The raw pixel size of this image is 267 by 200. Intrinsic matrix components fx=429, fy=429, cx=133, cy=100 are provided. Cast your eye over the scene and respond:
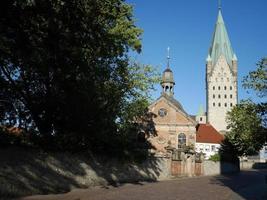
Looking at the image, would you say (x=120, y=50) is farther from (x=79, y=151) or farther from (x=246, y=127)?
(x=246, y=127)

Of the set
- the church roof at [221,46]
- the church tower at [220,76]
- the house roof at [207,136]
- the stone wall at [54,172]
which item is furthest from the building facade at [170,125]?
the church roof at [221,46]

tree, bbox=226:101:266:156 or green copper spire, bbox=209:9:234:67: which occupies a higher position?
green copper spire, bbox=209:9:234:67

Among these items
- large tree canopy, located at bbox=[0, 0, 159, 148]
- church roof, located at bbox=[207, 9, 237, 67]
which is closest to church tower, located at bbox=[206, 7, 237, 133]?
church roof, located at bbox=[207, 9, 237, 67]

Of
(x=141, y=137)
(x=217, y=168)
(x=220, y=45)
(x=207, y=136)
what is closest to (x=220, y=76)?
(x=220, y=45)

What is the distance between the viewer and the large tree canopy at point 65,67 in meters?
14.7

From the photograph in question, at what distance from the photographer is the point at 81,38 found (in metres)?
16.4

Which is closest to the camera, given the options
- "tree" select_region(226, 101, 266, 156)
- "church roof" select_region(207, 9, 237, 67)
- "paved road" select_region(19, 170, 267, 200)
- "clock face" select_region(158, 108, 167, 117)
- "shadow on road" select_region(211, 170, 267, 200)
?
"paved road" select_region(19, 170, 267, 200)

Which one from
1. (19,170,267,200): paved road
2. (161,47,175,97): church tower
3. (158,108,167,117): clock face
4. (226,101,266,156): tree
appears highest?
(161,47,175,97): church tower

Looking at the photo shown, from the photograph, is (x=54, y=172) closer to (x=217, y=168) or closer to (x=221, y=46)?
(x=217, y=168)

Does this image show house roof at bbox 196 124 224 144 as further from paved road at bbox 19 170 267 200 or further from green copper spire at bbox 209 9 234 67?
green copper spire at bbox 209 9 234 67

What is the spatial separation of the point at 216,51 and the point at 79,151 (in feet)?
371

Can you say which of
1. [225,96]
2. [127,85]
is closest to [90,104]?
[127,85]

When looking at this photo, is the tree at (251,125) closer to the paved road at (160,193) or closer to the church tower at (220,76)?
the paved road at (160,193)

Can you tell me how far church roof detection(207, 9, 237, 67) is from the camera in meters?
132
